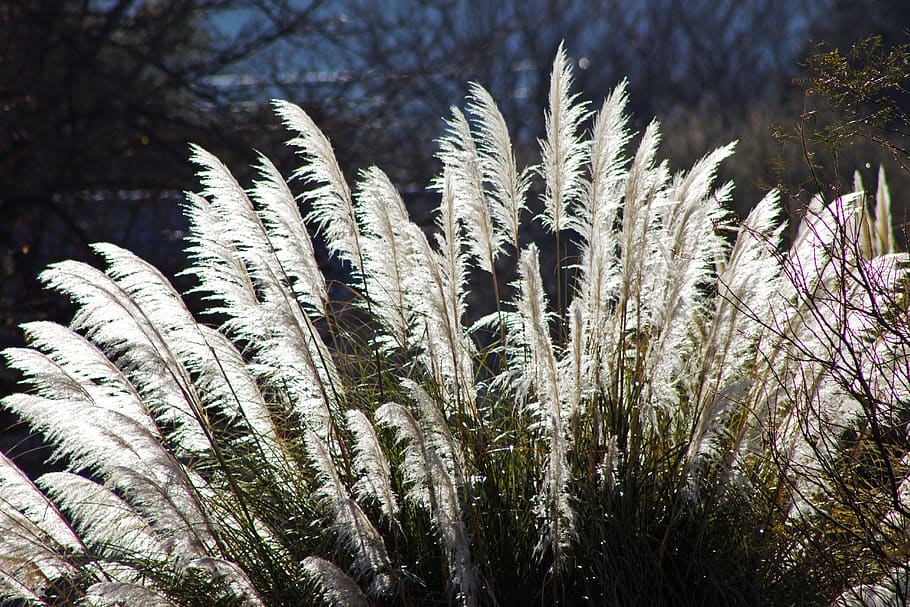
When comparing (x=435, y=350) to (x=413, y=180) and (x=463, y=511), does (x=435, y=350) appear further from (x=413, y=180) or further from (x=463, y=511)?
(x=413, y=180)

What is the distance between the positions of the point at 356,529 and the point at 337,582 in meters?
0.17

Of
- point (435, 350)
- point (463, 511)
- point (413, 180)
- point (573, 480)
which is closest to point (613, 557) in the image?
point (573, 480)

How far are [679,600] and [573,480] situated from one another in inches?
19.2

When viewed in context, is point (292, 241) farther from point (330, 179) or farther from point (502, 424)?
point (502, 424)

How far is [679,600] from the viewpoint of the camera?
2721 mm

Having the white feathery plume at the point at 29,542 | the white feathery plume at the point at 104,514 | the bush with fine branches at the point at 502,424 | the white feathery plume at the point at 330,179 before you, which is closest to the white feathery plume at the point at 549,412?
the bush with fine branches at the point at 502,424

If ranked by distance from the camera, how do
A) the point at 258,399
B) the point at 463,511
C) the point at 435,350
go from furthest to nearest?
1. the point at 258,399
2. the point at 435,350
3. the point at 463,511

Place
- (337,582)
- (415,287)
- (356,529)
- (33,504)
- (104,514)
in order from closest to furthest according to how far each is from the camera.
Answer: (337,582) < (356,529) < (104,514) < (415,287) < (33,504)

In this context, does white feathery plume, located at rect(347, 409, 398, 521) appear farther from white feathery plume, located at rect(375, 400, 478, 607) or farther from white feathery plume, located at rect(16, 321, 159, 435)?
white feathery plume, located at rect(16, 321, 159, 435)

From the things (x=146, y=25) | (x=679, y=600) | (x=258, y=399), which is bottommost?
(x=679, y=600)

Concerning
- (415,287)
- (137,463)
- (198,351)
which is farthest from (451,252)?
(137,463)

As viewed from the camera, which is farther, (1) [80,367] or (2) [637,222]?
(1) [80,367]

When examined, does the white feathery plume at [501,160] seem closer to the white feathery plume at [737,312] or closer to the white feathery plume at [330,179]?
the white feathery plume at [330,179]

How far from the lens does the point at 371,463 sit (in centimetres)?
251
